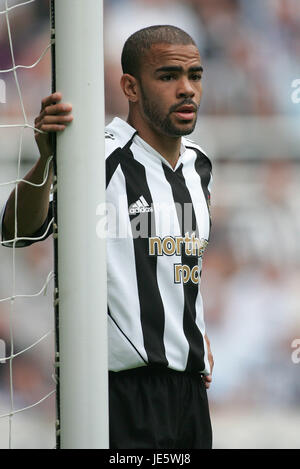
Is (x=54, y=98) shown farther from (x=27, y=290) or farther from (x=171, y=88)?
(x=27, y=290)

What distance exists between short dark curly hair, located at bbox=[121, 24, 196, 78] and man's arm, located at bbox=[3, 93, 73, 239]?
14.0 inches

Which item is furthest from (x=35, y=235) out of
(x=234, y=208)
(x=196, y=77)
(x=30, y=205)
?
(x=234, y=208)

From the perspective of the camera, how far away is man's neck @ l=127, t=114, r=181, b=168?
1.54 meters

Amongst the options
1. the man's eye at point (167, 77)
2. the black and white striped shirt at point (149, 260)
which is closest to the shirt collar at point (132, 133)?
the black and white striped shirt at point (149, 260)

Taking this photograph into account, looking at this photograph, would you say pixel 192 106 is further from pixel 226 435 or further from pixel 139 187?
pixel 226 435

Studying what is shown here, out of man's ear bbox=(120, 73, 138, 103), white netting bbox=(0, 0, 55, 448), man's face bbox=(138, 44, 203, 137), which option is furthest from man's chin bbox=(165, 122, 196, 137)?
white netting bbox=(0, 0, 55, 448)

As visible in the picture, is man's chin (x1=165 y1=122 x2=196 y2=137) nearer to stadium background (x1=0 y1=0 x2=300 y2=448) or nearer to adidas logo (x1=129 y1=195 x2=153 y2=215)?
adidas logo (x1=129 y1=195 x2=153 y2=215)

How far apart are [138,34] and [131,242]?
1.37 ft

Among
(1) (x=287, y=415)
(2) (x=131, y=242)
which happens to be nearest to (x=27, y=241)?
(2) (x=131, y=242)

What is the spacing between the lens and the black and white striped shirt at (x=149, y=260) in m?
1.39

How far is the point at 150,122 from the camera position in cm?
152

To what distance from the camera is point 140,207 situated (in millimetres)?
1460

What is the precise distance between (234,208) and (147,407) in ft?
6.26
